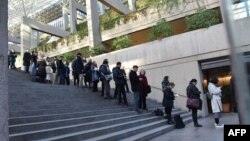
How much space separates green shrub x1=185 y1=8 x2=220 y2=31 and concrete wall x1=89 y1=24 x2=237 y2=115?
1.25 feet

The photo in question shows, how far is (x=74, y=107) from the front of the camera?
9445 millimetres

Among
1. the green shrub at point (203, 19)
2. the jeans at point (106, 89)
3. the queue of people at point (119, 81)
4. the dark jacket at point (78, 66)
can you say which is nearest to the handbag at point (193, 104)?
the queue of people at point (119, 81)

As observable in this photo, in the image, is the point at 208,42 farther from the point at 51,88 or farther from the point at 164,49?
the point at 51,88

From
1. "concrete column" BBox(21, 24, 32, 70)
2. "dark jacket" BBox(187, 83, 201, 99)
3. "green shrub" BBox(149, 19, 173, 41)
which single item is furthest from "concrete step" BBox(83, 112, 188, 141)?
"concrete column" BBox(21, 24, 32, 70)

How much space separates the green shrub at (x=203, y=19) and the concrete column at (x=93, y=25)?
8522 millimetres

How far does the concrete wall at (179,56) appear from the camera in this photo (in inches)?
584

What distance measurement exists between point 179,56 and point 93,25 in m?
9.11

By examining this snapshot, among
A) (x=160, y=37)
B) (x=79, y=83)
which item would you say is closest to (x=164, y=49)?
(x=160, y=37)

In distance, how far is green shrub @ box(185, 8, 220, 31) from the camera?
1525cm

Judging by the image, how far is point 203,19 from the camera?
15.4m

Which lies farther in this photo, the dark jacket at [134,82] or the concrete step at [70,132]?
the dark jacket at [134,82]

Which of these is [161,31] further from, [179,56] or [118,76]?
[118,76]

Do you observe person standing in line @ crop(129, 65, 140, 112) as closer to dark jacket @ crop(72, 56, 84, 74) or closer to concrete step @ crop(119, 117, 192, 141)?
concrete step @ crop(119, 117, 192, 141)

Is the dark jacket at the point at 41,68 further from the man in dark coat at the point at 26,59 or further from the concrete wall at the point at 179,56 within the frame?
the concrete wall at the point at 179,56
